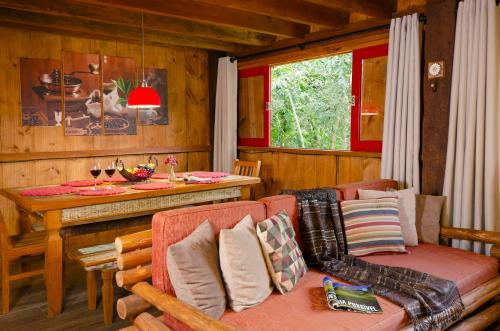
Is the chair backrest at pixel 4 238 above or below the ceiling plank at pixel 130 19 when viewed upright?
below

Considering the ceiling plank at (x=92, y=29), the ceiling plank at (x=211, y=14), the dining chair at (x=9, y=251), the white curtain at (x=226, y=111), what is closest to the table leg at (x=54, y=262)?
the dining chair at (x=9, y=251)

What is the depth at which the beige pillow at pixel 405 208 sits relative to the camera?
311cm

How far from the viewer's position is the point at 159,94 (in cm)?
542

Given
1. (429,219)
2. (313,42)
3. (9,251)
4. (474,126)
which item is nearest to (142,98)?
(9,251)

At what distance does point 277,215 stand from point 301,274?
0.37m

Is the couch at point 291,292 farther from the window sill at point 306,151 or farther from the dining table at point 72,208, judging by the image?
the window sill at point 306,151

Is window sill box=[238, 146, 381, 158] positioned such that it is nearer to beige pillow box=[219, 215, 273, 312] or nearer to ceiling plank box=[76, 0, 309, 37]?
ceiling plank box=[76, 0, 309, 37]

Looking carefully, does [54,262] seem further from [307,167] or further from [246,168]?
[307,167]

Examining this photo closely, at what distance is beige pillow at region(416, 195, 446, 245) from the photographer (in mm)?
3215

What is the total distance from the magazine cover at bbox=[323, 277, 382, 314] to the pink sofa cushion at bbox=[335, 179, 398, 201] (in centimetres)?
93

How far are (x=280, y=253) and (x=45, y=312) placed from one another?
6.39 feet

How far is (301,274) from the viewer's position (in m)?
2.47

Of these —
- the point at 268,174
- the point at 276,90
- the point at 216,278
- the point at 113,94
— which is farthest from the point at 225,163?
the point at 216,278

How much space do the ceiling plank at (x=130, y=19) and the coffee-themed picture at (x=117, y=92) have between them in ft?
3.02
